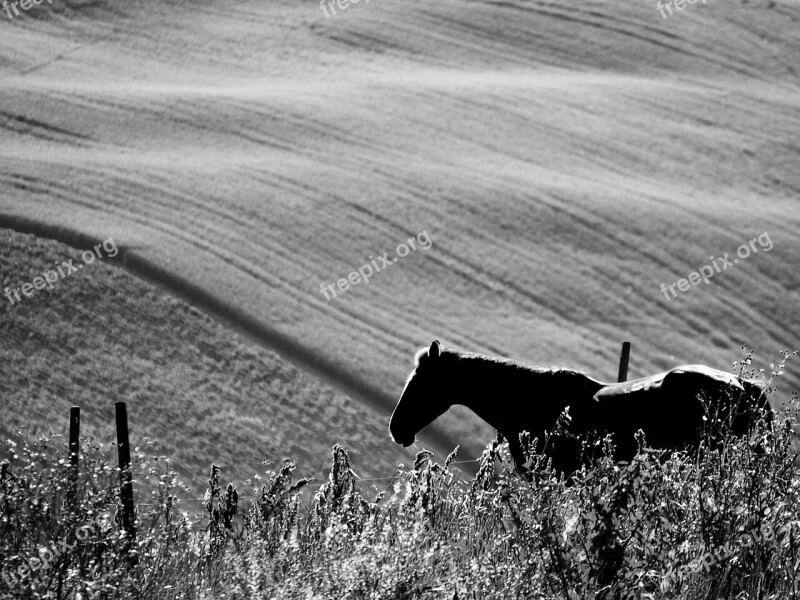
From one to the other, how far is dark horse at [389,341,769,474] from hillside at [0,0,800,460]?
11.2 m

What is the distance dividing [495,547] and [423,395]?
3.45m

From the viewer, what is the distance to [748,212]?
111 ft

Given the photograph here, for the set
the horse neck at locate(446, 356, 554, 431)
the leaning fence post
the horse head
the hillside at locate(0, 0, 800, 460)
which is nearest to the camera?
the leaning fence post

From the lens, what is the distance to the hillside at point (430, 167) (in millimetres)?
25297

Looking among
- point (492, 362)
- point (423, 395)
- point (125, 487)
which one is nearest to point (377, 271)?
point (423, 395)

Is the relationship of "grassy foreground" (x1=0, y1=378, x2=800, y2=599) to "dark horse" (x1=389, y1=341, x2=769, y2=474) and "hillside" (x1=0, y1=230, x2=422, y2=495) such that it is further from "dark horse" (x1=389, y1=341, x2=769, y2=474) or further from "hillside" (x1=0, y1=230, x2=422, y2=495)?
"hillside" (x1=0, y1=230, x2=422, y2=495)

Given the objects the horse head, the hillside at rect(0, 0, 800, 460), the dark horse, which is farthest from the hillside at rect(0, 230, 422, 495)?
the dark horse

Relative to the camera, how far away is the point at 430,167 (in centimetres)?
3300

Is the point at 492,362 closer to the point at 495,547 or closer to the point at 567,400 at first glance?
the point at 567,400

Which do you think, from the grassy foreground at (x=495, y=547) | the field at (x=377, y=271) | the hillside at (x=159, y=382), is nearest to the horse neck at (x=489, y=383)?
the field at (x=377, y=271)

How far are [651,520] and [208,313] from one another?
18.8 meters

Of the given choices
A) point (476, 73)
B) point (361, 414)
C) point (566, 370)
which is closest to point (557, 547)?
point (566, 370)

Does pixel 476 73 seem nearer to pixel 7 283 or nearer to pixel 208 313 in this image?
pixel 208 313

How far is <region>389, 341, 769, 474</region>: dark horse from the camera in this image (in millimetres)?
7266
